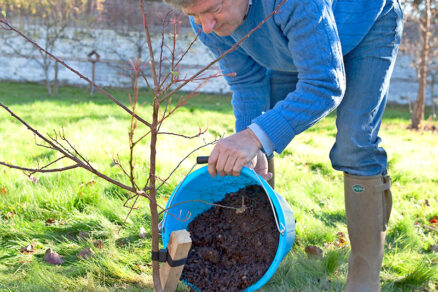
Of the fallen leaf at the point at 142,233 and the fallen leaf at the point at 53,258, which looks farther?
the fallen leaf at the point at 142,233

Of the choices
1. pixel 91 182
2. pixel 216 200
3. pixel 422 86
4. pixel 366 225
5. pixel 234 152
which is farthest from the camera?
pixel 422 86

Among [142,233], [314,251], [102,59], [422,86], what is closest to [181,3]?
[142,233]

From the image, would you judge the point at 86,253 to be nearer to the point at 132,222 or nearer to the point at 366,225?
the point at 132,222

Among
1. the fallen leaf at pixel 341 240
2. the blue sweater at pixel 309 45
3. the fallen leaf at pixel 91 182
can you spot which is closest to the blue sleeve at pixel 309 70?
the blue sweater at pixel 309 45

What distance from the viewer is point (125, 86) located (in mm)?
12547

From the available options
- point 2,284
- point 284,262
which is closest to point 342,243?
point 284,262

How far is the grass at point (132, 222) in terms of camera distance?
6.36 ft

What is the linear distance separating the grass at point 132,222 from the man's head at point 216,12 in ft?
3.75

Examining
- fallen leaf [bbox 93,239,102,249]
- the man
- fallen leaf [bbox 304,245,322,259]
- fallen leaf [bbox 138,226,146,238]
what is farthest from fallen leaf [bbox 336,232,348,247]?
fallen leaf [bbox 93,239,102,249]

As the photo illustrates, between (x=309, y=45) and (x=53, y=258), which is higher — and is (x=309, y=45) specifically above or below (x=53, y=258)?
above

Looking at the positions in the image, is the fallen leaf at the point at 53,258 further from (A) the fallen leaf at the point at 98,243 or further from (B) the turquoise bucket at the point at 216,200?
(B) the turquoise bucket at the point at 216,200

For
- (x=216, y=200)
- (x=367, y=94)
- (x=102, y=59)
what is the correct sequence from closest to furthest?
(x=367, y=94)
(x=216, y=200)
(x=102, y=59)

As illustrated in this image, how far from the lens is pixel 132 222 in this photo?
7.90 ft

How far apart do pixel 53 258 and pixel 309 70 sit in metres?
1.50
